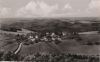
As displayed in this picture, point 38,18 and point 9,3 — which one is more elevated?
point 9,3

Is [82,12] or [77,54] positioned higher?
[82,12]

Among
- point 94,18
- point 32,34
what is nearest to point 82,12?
point 94,18

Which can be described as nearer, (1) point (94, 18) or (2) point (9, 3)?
(1) point (94, 18)

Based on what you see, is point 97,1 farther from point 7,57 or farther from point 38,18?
point 7,57

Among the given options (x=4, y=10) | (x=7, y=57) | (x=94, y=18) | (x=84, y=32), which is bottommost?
(x=7, y=57)

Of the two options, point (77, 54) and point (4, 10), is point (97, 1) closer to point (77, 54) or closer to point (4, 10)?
point (77, 54)

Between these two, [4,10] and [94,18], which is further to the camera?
[4,10]

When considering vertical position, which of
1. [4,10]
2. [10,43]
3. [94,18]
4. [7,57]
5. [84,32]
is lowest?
[7,57]

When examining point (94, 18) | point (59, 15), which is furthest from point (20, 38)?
point (94, 18)
